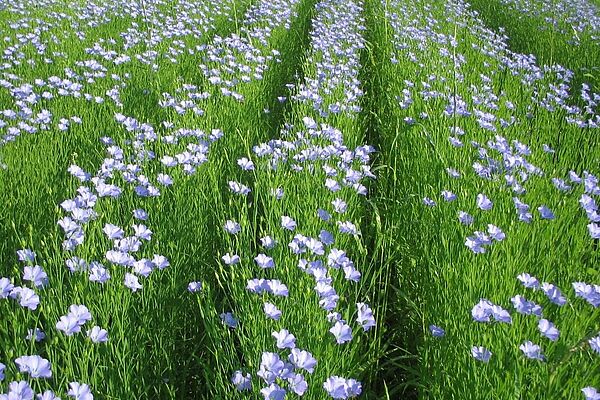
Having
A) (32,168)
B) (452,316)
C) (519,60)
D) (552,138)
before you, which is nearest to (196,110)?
(32,168)

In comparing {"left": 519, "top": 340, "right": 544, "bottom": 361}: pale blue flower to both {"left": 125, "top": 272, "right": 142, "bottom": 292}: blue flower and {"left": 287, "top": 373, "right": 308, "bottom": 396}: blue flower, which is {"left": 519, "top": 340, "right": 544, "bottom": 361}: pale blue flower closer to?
{"left": 287, "top": 373, "right": 308, "bottom": 396}: blue flower

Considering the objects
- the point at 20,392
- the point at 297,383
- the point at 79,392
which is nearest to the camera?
the point at 20,392

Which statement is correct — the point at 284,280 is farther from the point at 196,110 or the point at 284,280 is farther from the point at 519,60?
the point at 519,60

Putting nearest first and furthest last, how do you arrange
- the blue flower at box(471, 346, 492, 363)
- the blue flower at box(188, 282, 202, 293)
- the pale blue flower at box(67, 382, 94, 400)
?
the pale blue flower at box(67, 382, 94, 400) → the blue flower at box(471, 346, 492, 363) → the blue flower at box(188, 282, 202, 293)

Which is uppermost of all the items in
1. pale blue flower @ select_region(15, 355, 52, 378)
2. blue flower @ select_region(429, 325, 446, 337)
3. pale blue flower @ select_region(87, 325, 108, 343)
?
pale blue flower @ select_region(15, 355, 52, 378)

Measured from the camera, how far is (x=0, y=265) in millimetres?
2604

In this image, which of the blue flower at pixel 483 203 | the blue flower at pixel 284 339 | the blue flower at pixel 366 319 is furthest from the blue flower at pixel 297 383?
the blue flower at pixel 483 203

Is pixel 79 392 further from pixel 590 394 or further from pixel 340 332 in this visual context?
pixel 590 394

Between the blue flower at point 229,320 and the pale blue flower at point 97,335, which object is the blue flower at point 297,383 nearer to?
the blue flower at point 229,320

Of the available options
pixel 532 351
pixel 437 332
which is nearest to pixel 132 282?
pixel 437 332

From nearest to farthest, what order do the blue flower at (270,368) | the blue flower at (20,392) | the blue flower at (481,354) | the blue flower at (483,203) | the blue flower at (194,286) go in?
1. the blue flower at (20,392)
2. the blue flower at (270,368)
3. the blue flower at (481,354)
4. the blue flower at (194,286)
5. the blue flower at (483,203)

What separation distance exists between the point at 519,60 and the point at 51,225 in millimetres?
5058

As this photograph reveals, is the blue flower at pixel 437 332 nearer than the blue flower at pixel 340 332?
No

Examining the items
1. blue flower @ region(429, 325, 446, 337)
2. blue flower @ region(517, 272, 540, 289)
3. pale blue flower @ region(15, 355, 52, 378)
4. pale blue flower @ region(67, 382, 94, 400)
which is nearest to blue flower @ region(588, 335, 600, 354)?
blue flower @ region(517, 272, 540, 289)
